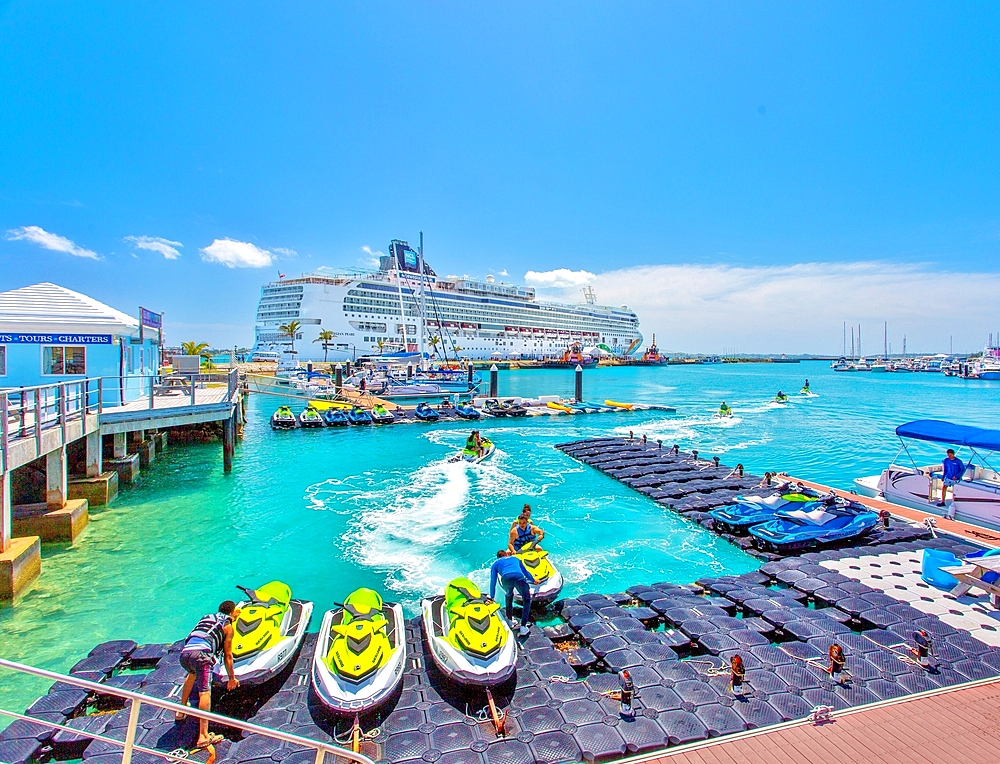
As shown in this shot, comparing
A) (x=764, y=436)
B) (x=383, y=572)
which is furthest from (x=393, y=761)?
(x=764, y=436)

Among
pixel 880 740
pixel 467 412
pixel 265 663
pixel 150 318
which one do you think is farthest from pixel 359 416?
pixel 880 740

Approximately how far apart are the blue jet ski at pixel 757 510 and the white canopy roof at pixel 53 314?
19.6 metres

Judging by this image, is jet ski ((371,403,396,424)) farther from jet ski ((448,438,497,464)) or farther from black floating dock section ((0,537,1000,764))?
black floating dock section ((0,537,1000,764))

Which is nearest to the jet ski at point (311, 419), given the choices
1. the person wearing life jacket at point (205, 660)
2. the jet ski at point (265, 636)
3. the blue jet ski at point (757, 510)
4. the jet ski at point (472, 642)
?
the blue jet ski at point (757, 510)

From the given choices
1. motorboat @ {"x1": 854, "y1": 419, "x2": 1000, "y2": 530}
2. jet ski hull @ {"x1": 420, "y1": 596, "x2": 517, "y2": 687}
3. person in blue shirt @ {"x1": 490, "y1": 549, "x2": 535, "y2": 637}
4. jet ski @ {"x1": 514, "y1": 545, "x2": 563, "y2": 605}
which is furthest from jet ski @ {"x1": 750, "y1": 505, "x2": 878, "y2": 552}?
jet ski hull @ {"x1": 420, "y1": 596, "x2": 517, "y2": 687}

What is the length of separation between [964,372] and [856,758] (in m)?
131

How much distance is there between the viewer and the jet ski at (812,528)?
12.4 m

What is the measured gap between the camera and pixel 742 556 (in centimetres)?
1320

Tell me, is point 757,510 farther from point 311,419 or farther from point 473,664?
point 311,419

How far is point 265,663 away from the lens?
6660 mm

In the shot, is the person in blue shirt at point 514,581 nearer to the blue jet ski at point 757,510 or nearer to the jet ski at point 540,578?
the jet ski at point 540,578

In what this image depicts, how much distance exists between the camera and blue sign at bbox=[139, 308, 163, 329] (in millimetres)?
18045

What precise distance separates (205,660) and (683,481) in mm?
17523

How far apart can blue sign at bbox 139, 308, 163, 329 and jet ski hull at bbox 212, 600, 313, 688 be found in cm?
1472
